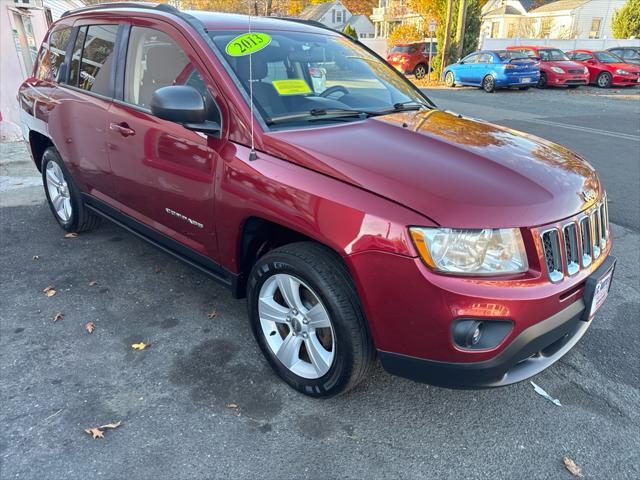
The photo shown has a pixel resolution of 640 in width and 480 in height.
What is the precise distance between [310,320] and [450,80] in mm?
21513

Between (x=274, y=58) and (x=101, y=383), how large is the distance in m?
2.12

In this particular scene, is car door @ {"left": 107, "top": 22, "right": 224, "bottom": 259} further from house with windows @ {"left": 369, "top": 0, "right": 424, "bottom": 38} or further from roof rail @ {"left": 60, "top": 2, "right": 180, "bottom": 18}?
house with windows @ {"left": 369, "top": 0, "right": 424, "bottom": 38}

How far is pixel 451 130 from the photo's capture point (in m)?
2.88

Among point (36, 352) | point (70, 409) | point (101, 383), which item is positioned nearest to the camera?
point (70, 409)

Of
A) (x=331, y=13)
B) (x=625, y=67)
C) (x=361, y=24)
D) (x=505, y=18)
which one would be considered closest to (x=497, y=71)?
(x=625, y=67)

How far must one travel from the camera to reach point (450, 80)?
21859 millimetres

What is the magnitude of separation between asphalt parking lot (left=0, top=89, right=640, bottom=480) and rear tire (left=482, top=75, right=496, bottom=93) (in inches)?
673

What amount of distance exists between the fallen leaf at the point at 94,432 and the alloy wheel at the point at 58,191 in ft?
8.71

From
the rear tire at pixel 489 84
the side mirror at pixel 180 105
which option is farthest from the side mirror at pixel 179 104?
the rear tire at pixel 489 84

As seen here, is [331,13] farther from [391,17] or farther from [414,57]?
[414,57]

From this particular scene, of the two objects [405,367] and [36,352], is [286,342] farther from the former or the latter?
[36,352]

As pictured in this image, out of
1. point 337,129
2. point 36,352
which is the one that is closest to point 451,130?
point 337,129

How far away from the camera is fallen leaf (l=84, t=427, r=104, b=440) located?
2.35m

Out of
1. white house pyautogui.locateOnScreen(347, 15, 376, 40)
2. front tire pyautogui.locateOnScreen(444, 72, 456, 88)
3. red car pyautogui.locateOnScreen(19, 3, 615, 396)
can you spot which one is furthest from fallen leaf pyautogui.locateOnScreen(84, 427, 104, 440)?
white house pyautogui.locateOnScreen(347, 15, 376, 40)
